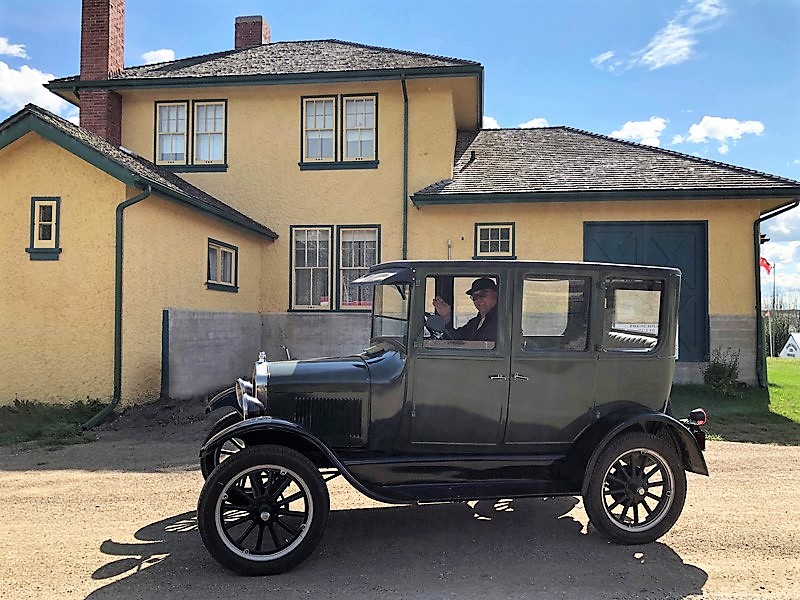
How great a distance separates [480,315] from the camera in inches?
173

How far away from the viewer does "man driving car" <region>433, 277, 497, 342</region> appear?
4.30 metres

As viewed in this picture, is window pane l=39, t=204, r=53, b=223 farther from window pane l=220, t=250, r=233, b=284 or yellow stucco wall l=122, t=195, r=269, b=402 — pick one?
window pane l=220, t=250, r=233, b=284

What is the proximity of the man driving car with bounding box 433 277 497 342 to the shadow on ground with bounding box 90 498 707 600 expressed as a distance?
4.94 feet

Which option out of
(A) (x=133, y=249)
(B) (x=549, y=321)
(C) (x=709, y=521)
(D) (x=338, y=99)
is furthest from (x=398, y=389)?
(D) (x=338, y=99)

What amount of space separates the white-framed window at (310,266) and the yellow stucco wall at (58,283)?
5.15 m

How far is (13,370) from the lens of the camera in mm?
8977

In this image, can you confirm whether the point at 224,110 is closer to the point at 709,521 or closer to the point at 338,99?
the point at 338,99

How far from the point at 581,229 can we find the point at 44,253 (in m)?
9.83

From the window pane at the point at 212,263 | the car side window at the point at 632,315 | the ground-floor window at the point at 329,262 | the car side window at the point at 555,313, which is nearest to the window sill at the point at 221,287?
the window pane at the point at 212,263

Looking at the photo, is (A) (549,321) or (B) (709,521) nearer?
(A) (549,321)

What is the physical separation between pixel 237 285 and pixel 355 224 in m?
2.93

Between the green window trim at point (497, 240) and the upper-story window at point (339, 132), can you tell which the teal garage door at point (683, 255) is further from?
the upper-story window at point (339, 132)

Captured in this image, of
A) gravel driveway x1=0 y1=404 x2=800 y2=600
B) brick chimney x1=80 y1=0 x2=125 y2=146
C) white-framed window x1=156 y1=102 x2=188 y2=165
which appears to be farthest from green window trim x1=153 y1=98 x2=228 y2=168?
gravel driveway x1=0 y1=404 x2=800 y2=600

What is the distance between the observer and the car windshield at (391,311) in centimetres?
433
